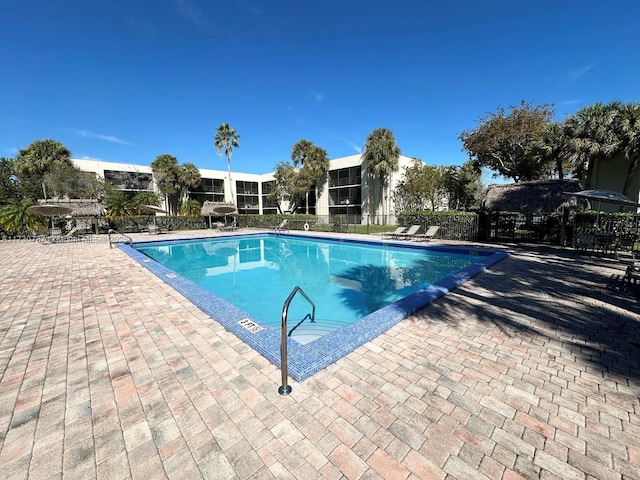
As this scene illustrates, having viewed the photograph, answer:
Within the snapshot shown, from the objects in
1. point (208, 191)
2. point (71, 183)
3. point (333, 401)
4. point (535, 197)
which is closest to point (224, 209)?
point (71, 183)

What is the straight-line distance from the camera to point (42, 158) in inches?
950

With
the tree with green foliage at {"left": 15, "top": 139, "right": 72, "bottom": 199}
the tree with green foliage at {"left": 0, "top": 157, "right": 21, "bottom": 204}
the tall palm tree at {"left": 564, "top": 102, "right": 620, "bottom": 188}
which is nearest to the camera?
the tall palm tree at {"left": 564, "top": 102, "right": 620, "bottom": 188}

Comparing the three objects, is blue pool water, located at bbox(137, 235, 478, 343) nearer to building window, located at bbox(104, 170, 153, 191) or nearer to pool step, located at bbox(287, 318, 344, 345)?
pool step, located at bbox(287, 318, 344, 345)

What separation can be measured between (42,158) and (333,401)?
3439 centimetres

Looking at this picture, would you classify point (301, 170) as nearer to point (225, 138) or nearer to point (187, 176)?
point (225, 138)

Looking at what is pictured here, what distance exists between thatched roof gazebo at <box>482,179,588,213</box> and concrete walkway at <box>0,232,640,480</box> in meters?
9.53

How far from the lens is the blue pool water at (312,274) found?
20.0 feet

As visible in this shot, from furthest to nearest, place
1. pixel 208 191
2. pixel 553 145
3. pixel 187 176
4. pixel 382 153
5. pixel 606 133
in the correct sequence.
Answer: pixel 208 191, pixel 187 176, pixel 382 153, pixel 553 145, pixel 606 133

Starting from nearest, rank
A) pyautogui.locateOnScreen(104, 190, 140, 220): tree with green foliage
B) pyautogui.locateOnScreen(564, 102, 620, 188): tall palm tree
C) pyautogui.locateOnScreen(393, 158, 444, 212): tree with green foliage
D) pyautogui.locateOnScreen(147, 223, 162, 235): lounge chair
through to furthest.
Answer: pyautogui.locateOnScreen(564, 102, 620, 188): tall palm tree < pyautogui.locateOnScreen(147, 223, 162, 235): lounge chair < pyautogui.locateOnScreen(104, 190, 140, 220): tree with green foliage < pyautogui.locateOnScreen(393, 158, 444, 212): tree with green foliage

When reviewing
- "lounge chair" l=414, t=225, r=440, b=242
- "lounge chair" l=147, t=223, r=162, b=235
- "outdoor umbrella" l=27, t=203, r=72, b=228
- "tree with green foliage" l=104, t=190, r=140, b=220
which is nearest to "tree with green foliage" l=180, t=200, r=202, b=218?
"tree with green foliage" l=104, t=190, r=140, b=220

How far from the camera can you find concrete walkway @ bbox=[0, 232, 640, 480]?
172cm

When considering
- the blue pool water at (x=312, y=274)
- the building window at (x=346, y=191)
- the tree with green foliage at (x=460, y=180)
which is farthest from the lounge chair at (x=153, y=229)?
the tree with green foliage at (x=460, y=180)

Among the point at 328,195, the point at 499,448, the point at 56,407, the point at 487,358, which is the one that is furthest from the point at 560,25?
the point at 328,195

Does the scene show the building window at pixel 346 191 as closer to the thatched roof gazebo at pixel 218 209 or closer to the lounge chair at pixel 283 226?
the lounge chair at pixel 283 226
